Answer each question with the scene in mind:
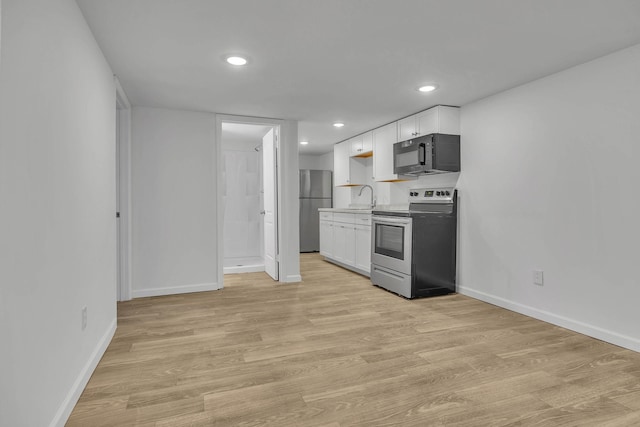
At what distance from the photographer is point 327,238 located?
6.25 m

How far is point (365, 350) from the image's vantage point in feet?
8.18

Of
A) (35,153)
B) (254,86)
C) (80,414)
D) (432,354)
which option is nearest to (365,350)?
(432,354)

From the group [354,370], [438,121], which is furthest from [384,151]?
[354,370]

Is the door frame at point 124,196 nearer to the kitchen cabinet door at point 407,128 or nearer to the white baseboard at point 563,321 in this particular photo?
the kitchen cabinet door at point 407,128

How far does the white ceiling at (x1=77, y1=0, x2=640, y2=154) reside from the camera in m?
2.03

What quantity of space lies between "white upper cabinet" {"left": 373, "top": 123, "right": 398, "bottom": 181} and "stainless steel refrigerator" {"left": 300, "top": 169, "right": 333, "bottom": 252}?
253 centimetres

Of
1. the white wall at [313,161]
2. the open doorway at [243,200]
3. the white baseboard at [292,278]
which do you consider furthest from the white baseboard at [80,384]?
the white wall at [313,161]

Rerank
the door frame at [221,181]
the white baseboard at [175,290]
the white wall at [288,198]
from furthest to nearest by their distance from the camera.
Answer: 1. the white wall at [288,198]
2. the door frame at [221,181]
3. the white baseboard at [175,290]

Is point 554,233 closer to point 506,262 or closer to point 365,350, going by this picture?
point 506,262

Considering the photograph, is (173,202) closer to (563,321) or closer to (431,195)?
(431,195)

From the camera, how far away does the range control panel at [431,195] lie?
4105 millimetres

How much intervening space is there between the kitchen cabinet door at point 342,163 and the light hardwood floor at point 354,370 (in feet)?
10.7

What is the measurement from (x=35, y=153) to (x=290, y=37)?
5.28ft

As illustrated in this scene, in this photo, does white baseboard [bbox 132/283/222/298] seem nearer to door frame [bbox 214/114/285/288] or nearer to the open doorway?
door frame [bbox 214/114/285/288]
